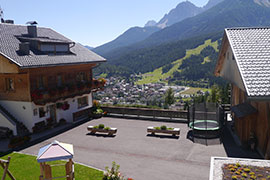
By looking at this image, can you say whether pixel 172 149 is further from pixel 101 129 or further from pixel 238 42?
pixel 238 42

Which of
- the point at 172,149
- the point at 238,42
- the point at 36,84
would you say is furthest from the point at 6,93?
the point at 238,42

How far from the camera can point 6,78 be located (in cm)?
2255

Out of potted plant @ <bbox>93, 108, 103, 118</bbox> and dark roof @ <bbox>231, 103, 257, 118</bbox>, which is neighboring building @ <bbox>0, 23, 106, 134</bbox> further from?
dark roof @ <bbox>231, 103, 257, 118</bbox>

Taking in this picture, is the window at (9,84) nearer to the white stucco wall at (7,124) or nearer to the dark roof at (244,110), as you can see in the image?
the white stucco wall at (7,124)

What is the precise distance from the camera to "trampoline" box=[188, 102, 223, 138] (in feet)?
66.9

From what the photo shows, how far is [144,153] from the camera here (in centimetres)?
1725

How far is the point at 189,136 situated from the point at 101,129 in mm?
A: 7174

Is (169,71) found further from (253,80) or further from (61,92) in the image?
(253,80)

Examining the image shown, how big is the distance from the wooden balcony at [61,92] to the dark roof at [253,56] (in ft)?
49.0

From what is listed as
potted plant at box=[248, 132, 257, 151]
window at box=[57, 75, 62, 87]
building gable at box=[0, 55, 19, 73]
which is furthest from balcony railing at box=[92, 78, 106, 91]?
potted plant at box=[248, 132, 257, 151]

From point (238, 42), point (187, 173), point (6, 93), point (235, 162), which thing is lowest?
point (187, 173)

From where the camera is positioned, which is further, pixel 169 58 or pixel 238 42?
pixel 169 58

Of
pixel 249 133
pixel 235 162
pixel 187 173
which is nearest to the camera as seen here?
pixel 235 162

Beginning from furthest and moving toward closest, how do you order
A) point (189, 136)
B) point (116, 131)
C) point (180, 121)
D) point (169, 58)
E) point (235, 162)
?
point (169, 58)
point (180, 121)
point (116, 131)
point (189, 136)
point (235, 162)
